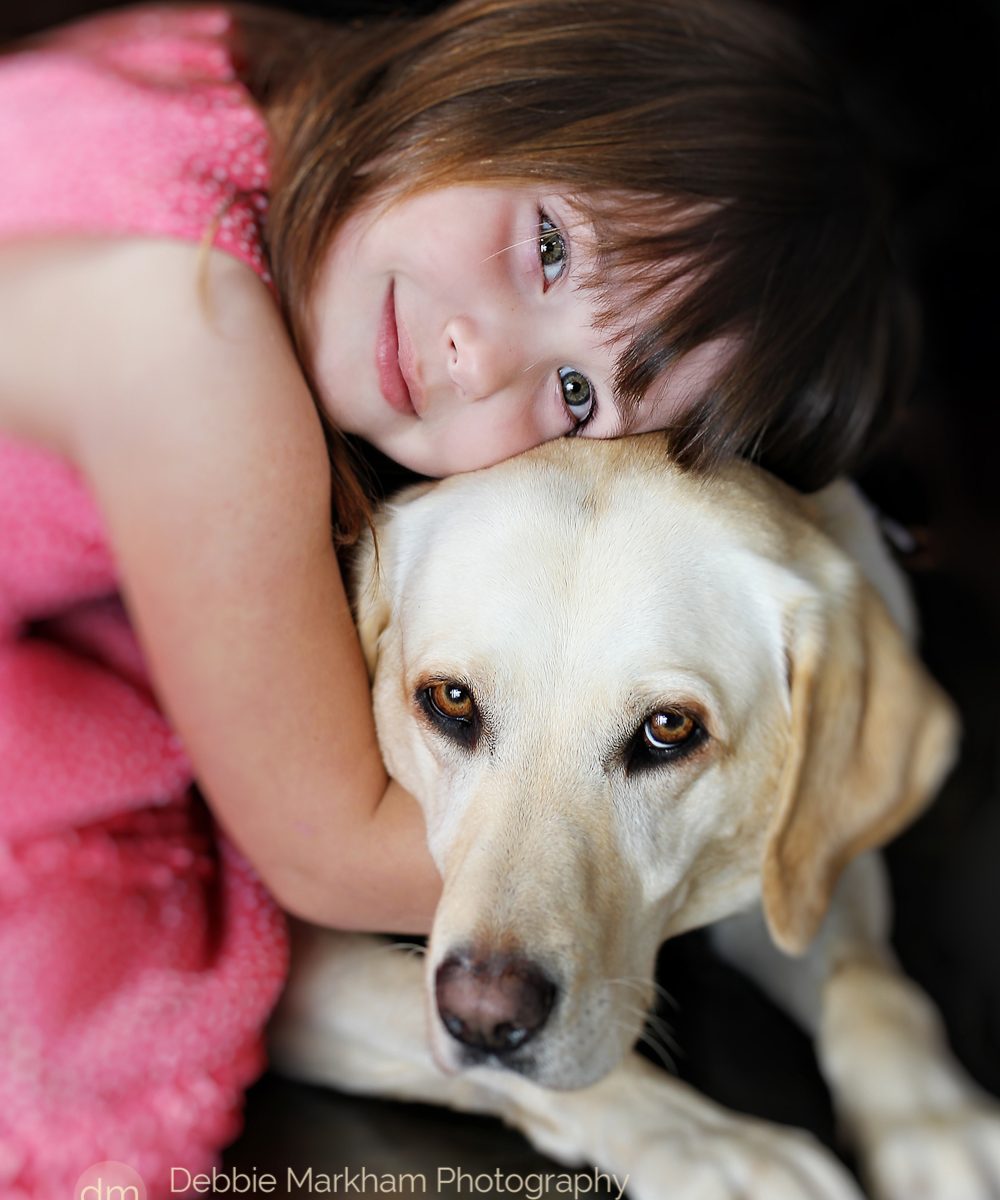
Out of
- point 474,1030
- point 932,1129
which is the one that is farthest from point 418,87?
point 932,1129

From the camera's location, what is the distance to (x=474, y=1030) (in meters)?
1.18

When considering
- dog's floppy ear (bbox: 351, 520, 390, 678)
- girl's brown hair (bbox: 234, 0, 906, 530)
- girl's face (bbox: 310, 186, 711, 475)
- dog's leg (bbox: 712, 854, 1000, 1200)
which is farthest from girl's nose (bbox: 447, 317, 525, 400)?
dog's leg (bbox: 712, 854, 1000, 1200)

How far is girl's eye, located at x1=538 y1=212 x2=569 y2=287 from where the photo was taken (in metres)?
1.36

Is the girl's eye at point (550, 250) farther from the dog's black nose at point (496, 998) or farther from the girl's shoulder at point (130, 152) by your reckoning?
the dog's black nose at point (496, 998)

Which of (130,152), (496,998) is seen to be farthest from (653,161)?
(496,998)

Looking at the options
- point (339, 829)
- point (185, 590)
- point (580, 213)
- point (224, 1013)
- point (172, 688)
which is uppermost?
point (580, 213)

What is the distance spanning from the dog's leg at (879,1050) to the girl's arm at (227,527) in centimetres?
58

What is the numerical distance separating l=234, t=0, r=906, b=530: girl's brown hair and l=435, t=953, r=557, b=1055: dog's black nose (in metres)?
0.58

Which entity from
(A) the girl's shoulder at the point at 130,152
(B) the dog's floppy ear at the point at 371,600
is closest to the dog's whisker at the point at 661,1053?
(B) the dog's floppy ear at the point at 371,600

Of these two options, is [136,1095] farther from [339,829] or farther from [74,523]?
[74,523]

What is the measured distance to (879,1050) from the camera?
1507 millimetres

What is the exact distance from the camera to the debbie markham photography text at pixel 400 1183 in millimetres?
1374

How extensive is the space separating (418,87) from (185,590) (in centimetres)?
65

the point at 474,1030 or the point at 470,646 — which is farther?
the point at 470,646
